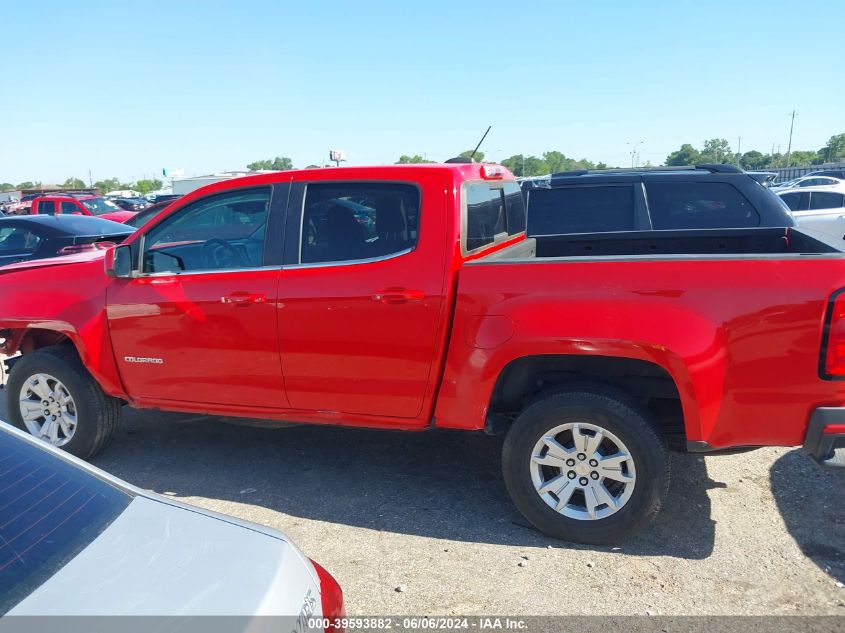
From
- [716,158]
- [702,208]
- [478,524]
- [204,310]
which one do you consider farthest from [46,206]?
[716,158]

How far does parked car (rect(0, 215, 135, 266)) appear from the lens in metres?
8.50

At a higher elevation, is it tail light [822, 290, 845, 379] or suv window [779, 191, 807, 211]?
tail light [822, 290, 845, 379]

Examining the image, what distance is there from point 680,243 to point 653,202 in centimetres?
226

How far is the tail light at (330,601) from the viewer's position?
2080mm

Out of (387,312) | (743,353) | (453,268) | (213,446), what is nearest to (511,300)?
(453,268)

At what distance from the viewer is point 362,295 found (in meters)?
3.93

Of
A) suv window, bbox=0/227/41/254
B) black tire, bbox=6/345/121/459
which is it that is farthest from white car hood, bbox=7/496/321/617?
suv window, bbox=0/227/41/254

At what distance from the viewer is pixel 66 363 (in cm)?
477

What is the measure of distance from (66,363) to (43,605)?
133 inches

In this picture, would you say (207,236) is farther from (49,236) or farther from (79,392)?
(49,236)

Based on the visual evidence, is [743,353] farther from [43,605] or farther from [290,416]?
[43,605]

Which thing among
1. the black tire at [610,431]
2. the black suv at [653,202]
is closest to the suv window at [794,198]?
the black suv at [653,202]

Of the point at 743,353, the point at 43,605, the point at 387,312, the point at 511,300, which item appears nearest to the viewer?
the point at 43,605

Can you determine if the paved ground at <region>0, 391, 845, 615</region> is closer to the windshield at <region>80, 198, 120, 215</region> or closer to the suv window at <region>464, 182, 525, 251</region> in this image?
the suv window at <region>464, 182, 525, 251</region>
